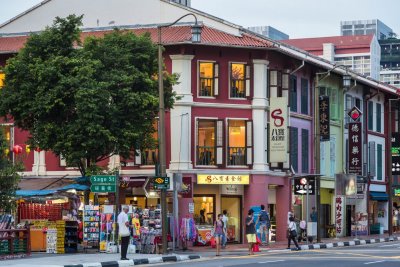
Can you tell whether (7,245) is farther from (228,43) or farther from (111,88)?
(228,43)

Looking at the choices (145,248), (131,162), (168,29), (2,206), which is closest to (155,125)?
(131,162)

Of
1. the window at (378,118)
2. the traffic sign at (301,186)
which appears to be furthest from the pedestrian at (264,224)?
the window at (378,118)

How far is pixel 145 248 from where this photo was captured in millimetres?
A: 41062

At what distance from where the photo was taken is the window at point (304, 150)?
58634mm

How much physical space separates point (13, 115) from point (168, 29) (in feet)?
35.2

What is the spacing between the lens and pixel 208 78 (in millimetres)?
52344

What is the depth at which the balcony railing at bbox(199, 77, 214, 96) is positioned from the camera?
52.1m

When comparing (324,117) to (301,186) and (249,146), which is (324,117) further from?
(301,186)

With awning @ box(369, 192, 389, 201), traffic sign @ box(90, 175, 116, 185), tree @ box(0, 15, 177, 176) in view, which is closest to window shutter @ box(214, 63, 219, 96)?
tree @ box(0, 15, 177, 176)

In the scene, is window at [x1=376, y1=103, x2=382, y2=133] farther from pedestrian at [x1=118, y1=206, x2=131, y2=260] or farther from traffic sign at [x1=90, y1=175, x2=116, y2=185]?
pedestrian at [x1=118, y1=206, x2=131, y2=260]

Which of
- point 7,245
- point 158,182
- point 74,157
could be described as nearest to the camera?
point 7,245

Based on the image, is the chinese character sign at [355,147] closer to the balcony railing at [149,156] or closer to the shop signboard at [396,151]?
the shop signboard at [396,151]

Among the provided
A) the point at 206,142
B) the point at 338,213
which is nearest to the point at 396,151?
the point at 338,213

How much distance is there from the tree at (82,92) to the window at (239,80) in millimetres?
6501
